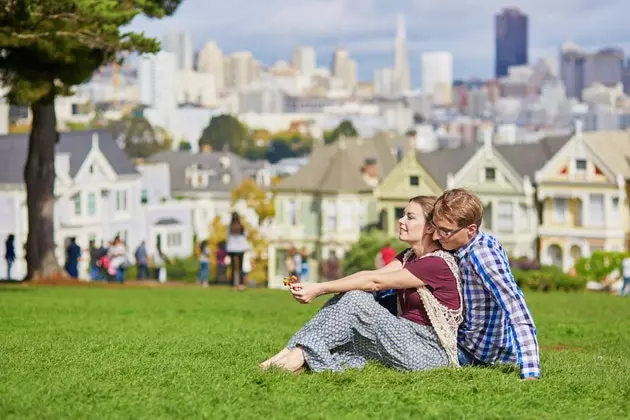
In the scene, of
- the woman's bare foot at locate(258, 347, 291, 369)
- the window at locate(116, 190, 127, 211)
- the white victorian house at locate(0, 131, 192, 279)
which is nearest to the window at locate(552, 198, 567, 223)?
the white victorian house at locate(0, 131, 192, 279)

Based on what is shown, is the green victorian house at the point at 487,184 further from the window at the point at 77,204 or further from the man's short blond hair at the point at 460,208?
the man's short blond hair at the point at 460,208

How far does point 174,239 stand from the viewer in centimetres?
9294

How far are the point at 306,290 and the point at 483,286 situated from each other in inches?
47.8

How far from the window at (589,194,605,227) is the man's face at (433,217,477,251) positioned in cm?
5205

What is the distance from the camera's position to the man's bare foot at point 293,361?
1046 cm

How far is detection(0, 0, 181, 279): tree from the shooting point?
21.6 m

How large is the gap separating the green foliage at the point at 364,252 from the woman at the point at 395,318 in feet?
162

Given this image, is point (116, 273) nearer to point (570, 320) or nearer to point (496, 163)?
point (570, 320)

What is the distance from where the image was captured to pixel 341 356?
10.7 metres

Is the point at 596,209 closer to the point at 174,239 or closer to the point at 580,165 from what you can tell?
the point at 580,165

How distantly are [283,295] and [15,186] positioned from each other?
4100 centimetres

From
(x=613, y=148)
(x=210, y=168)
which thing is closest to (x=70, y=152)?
(x=613, y=148)

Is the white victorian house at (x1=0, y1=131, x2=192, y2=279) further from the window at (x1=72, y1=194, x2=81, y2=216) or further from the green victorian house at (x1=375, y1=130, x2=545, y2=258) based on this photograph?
the green victorian house at (x1=375, y1=130, x2=545, y2=258)

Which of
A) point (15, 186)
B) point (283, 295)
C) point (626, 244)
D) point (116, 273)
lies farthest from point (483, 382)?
point (15, 186)
